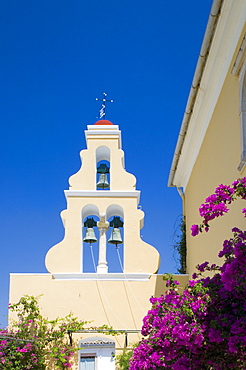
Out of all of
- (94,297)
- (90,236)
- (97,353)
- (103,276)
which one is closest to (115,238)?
(90,236)

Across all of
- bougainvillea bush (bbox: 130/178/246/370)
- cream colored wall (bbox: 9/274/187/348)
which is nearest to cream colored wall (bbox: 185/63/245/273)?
cream colored wall (bbox: 9/274/187/348)

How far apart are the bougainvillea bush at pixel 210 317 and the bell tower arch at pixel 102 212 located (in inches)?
259

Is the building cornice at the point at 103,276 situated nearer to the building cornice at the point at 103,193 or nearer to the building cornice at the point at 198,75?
the building cornice at the point at 103,193

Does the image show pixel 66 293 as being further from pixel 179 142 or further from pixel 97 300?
pixel 179 142

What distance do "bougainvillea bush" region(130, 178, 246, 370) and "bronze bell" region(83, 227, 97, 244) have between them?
683 centimetres

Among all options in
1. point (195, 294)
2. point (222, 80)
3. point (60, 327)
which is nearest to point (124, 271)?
point (60, 327)

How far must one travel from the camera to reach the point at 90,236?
570 inches

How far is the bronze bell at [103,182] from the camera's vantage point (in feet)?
50.2

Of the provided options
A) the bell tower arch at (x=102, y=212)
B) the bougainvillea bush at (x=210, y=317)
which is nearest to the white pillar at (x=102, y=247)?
the bell tower arch at (x=102, y=212)

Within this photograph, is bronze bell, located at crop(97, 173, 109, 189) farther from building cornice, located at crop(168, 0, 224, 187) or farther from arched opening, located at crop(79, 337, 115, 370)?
arched opening, located at crop(79, 337, 115, 370)

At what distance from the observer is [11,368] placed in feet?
43.8

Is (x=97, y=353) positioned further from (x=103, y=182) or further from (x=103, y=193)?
(x=103, y=182)

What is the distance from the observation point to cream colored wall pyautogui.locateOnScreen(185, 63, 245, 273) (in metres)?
8.66

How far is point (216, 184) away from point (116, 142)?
5.54 metres
